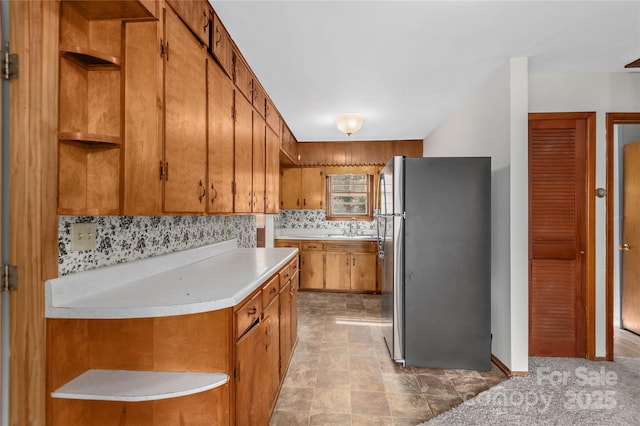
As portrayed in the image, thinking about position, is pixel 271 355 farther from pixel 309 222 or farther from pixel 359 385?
pixel 309 222

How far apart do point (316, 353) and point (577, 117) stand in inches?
124

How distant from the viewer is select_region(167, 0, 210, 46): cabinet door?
146cm

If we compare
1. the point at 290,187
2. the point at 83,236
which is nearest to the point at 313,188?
the point at 290,187

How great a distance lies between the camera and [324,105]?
3.36 metres

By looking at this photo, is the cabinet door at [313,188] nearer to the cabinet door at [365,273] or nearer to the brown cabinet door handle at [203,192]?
the cabinet door at [365,273]

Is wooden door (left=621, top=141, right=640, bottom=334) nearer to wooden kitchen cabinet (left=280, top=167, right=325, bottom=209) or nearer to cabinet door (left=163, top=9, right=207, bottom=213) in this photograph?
wooden kitchen cabinet (left=280, top=167, right=325, bottom=209)

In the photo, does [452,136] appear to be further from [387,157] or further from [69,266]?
[69,266]

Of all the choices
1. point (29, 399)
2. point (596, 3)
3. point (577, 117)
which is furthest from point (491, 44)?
point (29, 399)

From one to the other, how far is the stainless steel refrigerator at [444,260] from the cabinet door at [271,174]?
4.29 ft

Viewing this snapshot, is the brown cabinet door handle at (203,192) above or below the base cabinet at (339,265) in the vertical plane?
above

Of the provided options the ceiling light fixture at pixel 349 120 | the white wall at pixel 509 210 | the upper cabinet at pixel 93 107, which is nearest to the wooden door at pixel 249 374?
the upper cabinet at pixel 93 107

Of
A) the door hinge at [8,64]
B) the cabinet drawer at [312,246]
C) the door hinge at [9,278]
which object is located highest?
the door hinge at [8,64]

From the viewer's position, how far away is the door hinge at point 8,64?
106 cm

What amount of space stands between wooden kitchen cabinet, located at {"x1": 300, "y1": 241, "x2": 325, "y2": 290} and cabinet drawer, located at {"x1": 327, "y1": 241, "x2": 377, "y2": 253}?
20cm
